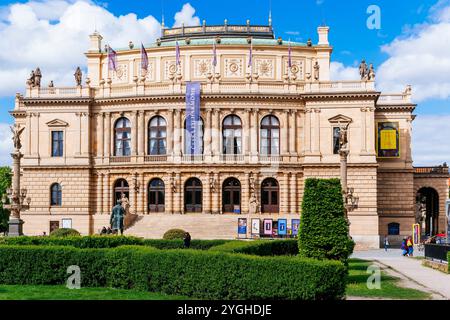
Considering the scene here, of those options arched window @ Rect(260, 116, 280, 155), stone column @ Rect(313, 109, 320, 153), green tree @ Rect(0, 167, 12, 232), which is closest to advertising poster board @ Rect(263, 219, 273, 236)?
arched window @ Rect(260, 116, 280, 155)

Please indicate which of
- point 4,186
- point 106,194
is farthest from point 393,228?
point 4,186

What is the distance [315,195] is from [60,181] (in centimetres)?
5163

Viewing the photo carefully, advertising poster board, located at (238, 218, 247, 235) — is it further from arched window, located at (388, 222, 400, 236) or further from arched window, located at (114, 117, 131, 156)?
arched window, located at (388, 222, 400, 236)

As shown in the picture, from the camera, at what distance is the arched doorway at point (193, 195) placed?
3031 inches

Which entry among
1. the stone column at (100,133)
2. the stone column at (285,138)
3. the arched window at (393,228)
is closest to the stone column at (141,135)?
the stone column at (100,133)

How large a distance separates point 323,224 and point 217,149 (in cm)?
4481

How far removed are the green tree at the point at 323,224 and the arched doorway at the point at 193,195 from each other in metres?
44.2

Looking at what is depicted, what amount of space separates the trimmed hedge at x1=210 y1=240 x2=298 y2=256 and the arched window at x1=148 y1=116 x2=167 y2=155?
3398 centimetres

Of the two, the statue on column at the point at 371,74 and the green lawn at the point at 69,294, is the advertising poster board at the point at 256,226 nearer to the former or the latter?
the statue on column at the point at 371,74

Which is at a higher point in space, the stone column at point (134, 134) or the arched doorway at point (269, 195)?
the stone column at point (134, 134)

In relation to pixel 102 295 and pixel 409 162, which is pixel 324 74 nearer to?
pixel 409 162

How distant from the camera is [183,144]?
76.8 metres

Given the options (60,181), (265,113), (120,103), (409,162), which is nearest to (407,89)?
(409,162)

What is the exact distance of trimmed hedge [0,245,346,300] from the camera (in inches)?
997
